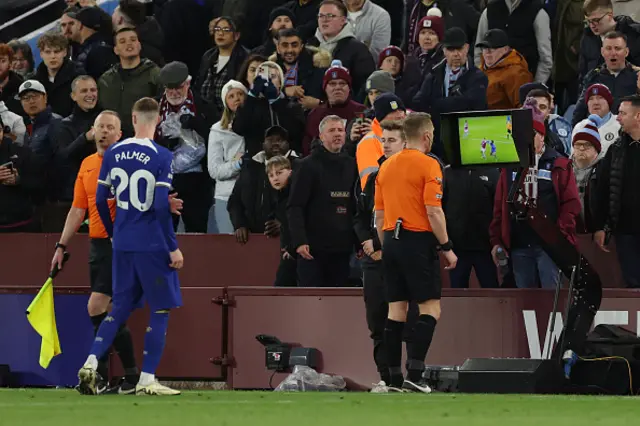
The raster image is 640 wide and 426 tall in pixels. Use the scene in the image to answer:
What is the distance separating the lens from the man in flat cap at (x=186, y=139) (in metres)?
16.2

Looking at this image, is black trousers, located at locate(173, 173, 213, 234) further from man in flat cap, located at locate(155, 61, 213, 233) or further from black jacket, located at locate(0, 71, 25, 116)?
black jacket, located at locate(0, 71, 25, 116)

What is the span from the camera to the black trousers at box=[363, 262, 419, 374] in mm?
12383

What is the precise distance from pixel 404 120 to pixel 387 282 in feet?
4.15

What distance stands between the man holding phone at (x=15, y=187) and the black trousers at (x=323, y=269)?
3.49 m

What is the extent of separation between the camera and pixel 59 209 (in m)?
16.4

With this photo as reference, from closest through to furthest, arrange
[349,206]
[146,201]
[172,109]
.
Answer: [146,201] → [349,206] → [172,109]

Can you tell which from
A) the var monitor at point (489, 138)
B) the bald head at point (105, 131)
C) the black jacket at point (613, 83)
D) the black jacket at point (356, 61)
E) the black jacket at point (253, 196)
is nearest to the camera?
the var monitor at point (489, 138)

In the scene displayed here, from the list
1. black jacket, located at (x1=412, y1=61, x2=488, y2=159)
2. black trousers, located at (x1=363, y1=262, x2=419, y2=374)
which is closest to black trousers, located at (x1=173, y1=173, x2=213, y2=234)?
black jacket, located at (x1=412, y1=61, x2=488, y2=159)

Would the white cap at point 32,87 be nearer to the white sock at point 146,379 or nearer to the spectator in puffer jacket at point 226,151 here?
the spectator in puffer jacket at point 226,151

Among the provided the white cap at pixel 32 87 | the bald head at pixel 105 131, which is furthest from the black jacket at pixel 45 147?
the bald head at pixel 105 131

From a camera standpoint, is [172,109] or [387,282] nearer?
[387,282]

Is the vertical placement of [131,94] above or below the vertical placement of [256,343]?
above

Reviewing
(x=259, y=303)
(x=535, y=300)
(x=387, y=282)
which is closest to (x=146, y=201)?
(x=387, y=282)

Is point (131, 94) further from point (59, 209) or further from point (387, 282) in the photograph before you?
point (387, 282)
